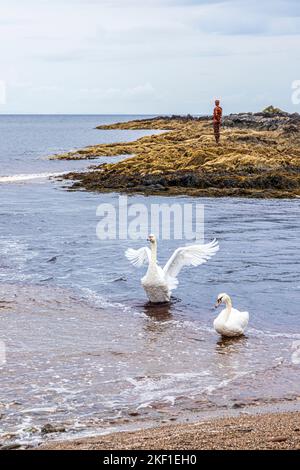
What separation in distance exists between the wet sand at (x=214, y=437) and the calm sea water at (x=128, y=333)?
61cm

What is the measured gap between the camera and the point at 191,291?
52.8 feet

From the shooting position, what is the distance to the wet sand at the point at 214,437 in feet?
23.6

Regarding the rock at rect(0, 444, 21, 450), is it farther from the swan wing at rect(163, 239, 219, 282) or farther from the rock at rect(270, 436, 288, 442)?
the swan wing at rect(163, 239, 219, 282)

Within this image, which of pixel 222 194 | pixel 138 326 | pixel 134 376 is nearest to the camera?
pixel 134 376

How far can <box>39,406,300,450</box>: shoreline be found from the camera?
23.6 feet

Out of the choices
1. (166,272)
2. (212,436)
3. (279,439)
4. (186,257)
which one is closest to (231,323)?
(166,272)

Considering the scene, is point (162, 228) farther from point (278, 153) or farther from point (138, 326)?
point (278, 153)

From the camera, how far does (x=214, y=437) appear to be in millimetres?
7531

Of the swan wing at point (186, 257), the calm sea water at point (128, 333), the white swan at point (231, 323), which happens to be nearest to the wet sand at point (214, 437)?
the calm sea water at point (128, 333)

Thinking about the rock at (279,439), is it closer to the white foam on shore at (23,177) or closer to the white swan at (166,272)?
the white swan at (166,272)

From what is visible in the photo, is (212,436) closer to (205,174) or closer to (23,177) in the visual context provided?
(205,174)

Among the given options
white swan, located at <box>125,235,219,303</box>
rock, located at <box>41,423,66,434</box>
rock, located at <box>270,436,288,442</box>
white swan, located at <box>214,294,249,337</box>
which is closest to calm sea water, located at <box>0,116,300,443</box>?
rock, located at <box>41,423,66,434</box>
